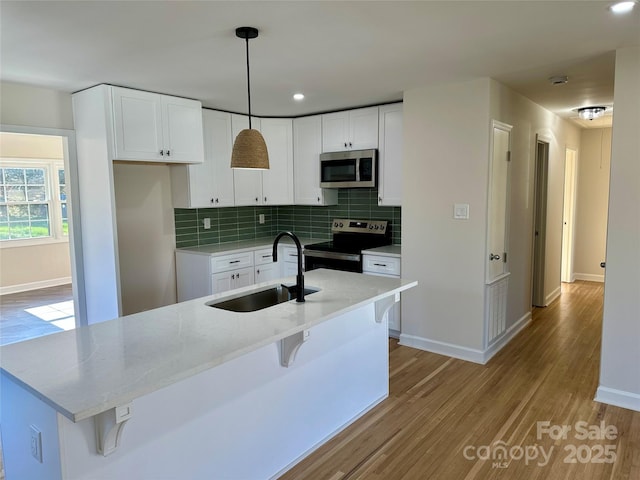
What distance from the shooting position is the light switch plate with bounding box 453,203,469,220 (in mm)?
3540

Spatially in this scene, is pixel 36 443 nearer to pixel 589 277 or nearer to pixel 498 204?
pixel 498 204

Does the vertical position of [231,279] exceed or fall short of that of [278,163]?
it falls short

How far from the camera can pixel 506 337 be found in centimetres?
408

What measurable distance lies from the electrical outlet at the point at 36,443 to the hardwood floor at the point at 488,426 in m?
1.17

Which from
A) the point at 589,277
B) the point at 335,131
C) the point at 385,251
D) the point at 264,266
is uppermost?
the point at 335,131

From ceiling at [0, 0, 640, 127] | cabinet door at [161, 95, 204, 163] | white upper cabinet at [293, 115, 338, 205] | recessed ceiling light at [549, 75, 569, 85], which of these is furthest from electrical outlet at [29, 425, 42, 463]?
recessed ceiling light at [549, 75, 569, 85]

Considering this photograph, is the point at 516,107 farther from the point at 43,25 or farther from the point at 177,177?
the point at 43,25

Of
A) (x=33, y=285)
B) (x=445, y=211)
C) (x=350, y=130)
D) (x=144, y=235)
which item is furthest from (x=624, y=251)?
(x=33, y=285)

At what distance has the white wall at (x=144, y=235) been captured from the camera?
13.6 ft

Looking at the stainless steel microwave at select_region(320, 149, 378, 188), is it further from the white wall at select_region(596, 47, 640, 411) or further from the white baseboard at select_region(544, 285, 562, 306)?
the white baseboard at select_region(544, 285, 562, 306)

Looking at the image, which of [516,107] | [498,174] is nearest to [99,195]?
[498,174]

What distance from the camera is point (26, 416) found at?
1550 mm

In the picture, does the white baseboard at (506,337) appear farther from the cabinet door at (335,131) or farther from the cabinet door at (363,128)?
the cabinet door at (335,131)

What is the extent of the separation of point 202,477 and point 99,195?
99.4 inches
